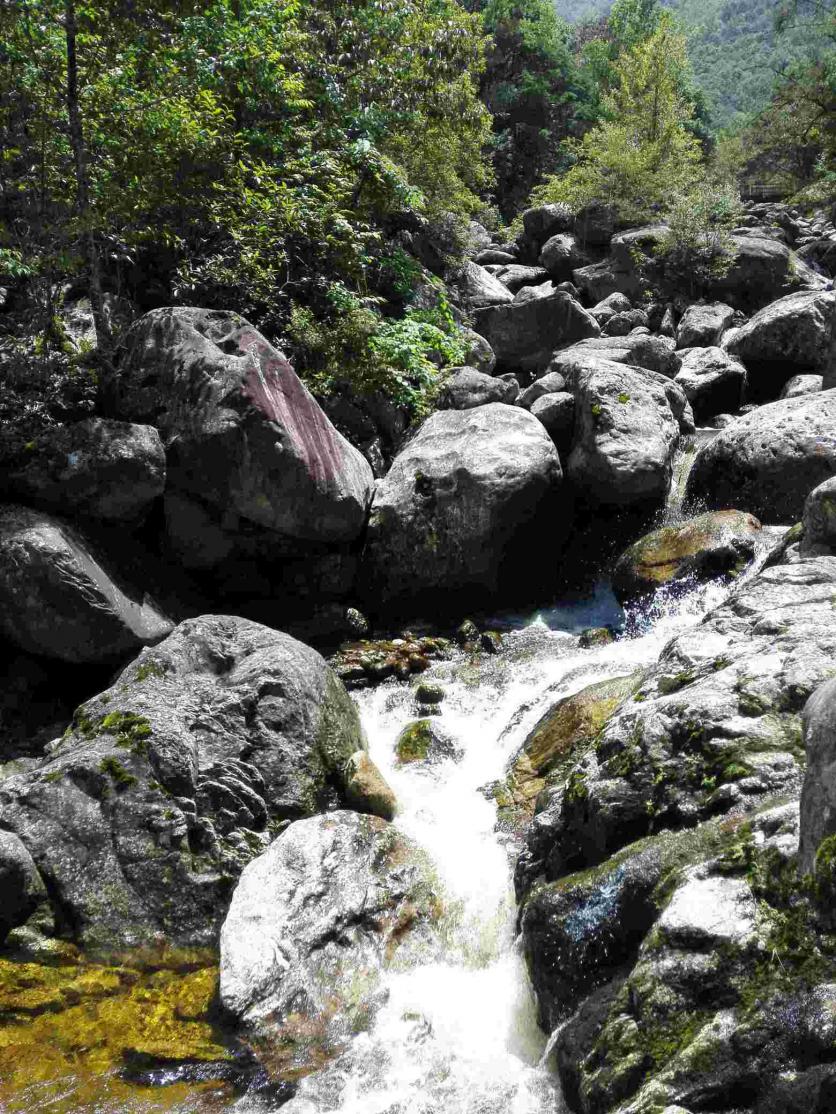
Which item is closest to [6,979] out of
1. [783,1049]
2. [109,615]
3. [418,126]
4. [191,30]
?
[109,615]

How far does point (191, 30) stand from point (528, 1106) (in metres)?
16.9

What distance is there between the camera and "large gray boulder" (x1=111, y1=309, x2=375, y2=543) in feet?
37.3

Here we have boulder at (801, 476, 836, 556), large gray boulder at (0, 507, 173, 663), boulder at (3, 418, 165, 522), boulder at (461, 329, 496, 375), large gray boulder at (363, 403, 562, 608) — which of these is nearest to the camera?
boulder at (801, 476, 836, 556)

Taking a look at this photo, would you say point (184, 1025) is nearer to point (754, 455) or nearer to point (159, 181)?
point (754, 455)

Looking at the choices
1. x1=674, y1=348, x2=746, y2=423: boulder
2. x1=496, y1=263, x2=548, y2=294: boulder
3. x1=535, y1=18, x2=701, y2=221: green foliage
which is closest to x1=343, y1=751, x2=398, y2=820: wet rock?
x1=674, y1=348, x2=746, y2=423: boulder

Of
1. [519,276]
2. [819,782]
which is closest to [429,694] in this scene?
[819,782]

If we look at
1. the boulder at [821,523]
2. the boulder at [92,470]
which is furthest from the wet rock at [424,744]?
the boulder at [92,470]

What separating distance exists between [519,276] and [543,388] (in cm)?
1719

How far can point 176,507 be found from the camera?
1180cm

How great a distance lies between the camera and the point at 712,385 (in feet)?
60.4

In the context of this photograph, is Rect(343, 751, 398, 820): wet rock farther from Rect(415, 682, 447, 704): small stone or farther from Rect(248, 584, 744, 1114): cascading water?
Rect(415, 682, 447, 704): small stone

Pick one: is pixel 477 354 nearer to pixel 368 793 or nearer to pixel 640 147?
pixel 368 793

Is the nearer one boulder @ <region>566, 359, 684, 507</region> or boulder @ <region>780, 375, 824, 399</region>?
boulder @ <region>566, 359, 684, 507</region>

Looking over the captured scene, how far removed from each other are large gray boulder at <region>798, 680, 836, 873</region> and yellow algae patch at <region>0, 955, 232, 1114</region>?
3979 millimetres
